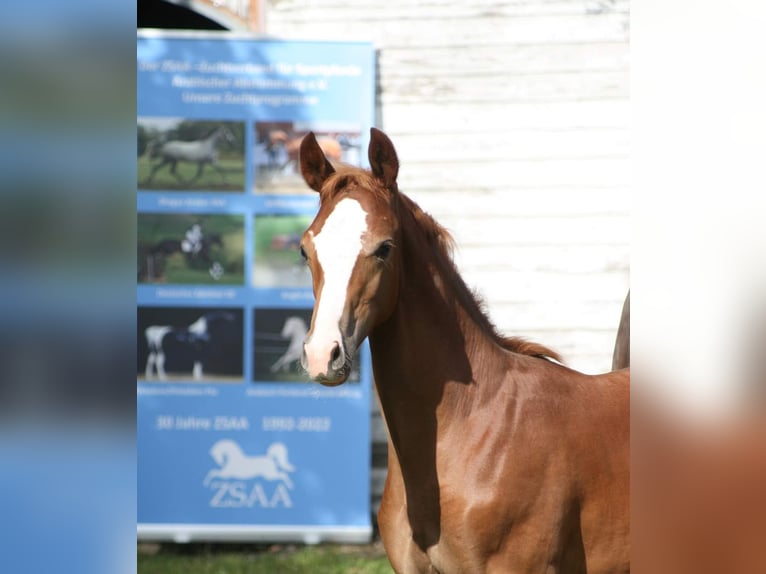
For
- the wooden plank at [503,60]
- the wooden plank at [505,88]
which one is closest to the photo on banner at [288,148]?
the wooden plank at [505,88]

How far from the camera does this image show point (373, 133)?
2.49 m

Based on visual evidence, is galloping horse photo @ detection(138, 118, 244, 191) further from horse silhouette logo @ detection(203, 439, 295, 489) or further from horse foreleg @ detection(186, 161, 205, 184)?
horse silhouette logo @ detection(203, 439, 295, 489)

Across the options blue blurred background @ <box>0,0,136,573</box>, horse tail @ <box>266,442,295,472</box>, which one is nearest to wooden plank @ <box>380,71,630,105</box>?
horse tail @ <box>266,442,295,472</box>

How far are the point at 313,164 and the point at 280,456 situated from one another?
313 centimetres

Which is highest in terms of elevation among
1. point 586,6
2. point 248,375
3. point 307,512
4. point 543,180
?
point 586,6

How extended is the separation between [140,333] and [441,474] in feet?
11.4

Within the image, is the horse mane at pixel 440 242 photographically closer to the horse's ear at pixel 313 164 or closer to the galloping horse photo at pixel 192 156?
the horse's ear at pixel 313 164

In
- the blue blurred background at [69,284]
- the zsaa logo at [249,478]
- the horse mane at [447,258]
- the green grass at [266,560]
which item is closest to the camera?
the blue blurred background at [69,284]

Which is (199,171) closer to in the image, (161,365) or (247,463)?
(161,365)

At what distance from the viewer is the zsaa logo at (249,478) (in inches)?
209

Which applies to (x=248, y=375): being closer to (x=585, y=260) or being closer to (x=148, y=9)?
(x=585, y=260)

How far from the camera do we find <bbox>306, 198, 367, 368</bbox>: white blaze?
7.21 ft

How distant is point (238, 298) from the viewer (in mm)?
5453

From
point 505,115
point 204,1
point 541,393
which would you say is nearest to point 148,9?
point 204,1
